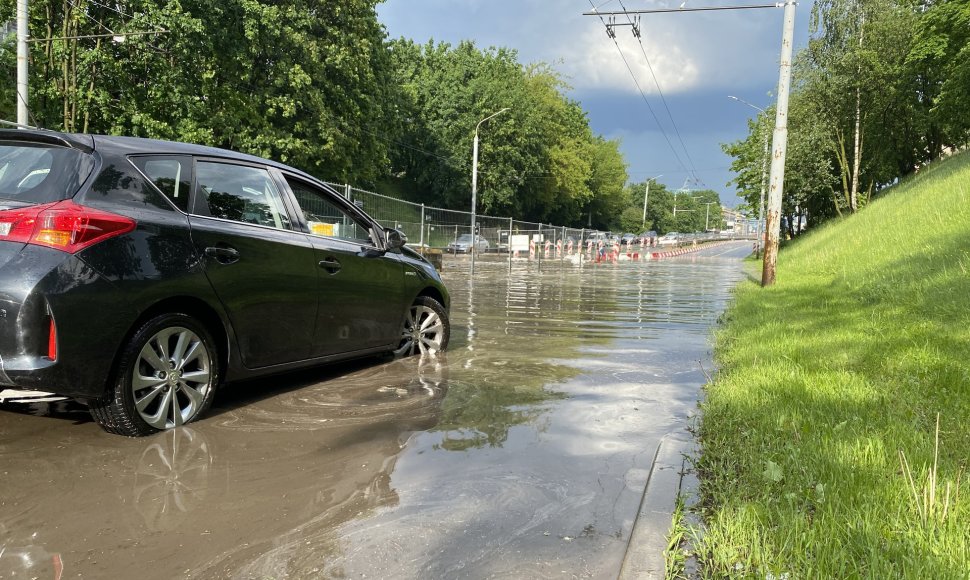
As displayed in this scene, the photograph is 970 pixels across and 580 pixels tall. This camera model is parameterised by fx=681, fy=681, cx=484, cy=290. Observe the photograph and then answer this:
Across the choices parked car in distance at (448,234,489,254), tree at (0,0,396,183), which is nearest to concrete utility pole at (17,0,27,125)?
tree at (0,0,396,183)

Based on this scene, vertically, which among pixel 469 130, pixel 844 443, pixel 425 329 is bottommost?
pixel 844 443

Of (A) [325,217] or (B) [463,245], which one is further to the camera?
(B) [463,245]

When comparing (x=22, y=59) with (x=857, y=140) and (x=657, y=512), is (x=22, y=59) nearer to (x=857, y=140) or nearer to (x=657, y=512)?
(x=657, y=512)

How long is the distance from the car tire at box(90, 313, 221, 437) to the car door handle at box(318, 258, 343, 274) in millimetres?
1131

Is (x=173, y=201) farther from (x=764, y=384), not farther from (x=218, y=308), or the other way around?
(x=764, y=384)

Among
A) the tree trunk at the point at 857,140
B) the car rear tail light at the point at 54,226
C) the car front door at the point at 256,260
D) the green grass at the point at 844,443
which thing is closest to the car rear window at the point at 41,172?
the car rear tail light at the point at 54,226

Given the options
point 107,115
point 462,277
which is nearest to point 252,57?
point 107,115

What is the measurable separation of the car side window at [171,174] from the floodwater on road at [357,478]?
56.9 inches

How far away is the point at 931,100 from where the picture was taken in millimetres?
29984

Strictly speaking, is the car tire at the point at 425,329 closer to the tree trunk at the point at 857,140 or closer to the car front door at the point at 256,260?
the car front door at the point at 256,260

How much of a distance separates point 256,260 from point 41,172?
1312 millimetres

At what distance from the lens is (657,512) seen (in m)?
2.97

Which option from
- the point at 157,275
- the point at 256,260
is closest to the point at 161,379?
the point at 157,275

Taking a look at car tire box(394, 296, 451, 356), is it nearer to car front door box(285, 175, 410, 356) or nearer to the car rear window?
car front door box(285, 175, 410, 356)
